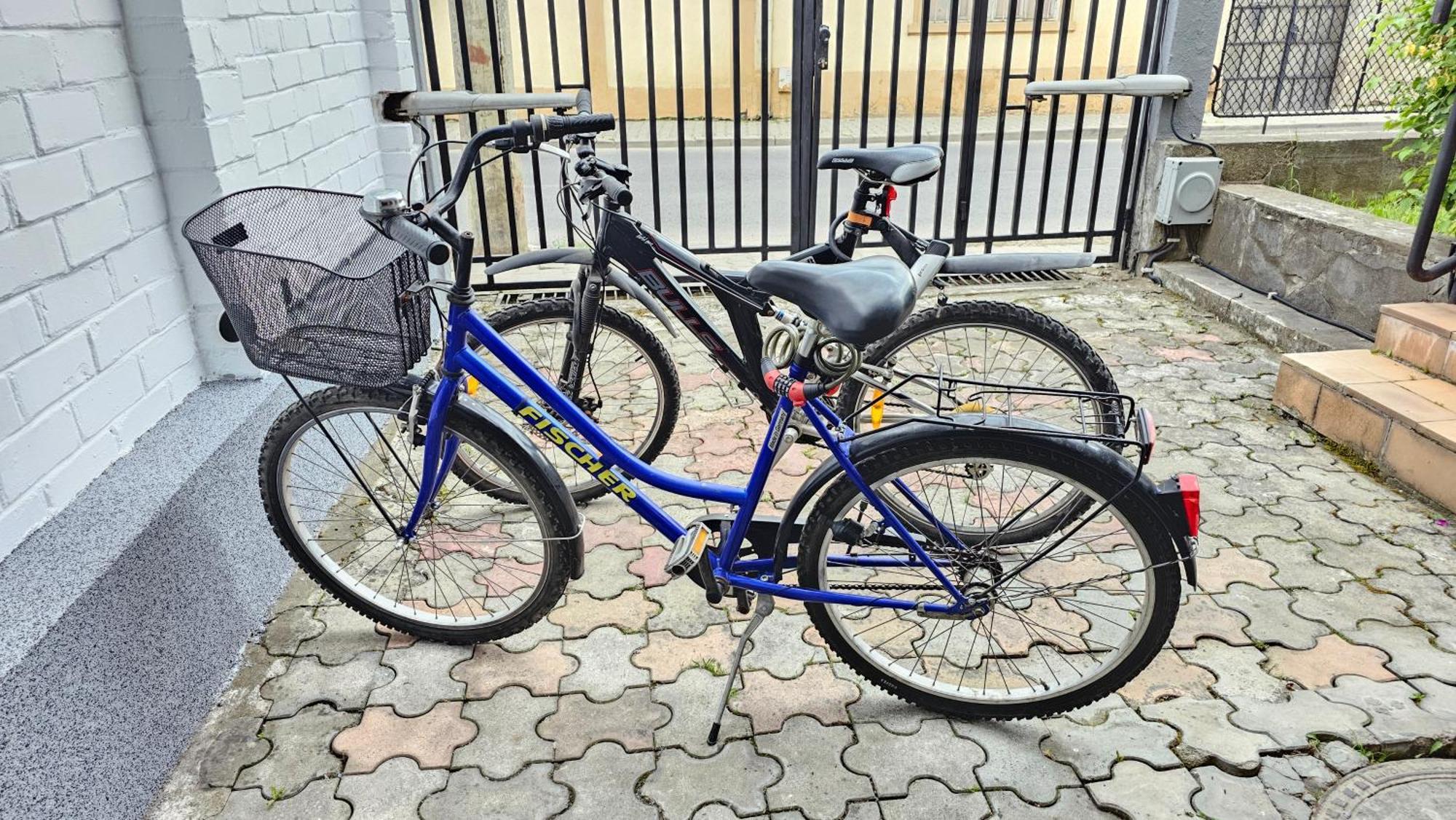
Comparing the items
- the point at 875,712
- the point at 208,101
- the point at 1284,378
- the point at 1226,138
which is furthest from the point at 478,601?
the point at 1226,138

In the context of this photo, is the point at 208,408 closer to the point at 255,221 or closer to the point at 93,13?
the point at 255,221

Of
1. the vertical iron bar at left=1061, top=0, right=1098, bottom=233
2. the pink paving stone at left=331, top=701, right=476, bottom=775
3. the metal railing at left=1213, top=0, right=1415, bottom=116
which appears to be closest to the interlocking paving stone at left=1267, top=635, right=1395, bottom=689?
the pink paving stone at left=331, top=701, right=476, bottom=775

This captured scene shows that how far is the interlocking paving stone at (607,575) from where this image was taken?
2.85m

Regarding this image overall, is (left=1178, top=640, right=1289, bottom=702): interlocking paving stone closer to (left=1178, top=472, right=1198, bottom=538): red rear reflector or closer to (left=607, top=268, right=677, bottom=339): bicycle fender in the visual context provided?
(left=1178, top=472, right=1198, bottom=538): red rear reflector

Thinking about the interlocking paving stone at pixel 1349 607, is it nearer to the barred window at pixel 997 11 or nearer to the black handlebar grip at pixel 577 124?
the black handlebar grip at pixel 577 124

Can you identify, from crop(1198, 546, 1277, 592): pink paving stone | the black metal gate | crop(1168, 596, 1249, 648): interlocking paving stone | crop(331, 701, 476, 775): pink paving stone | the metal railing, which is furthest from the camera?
the metal railing

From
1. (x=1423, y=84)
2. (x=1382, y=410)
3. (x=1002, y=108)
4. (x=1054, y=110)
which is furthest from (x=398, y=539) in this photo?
(x=1423, y=84)

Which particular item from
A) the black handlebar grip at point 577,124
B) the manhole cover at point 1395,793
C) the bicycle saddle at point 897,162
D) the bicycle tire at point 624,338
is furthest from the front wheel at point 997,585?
the black handlebar grip at point 577,124

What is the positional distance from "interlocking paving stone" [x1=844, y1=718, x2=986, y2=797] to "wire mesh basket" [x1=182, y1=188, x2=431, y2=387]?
1365 mm

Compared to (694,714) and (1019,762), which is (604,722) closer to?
(694,714)

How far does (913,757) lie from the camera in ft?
7.25

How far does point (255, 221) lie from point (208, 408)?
2.31 feet

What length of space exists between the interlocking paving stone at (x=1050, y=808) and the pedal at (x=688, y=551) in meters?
0.83

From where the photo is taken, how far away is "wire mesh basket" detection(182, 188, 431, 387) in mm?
1997
